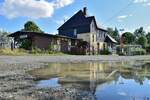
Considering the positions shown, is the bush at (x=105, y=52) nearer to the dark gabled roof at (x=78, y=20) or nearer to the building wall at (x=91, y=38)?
the building wall at (x=91, y=38)

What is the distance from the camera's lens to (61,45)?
5109cm

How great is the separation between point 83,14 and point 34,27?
16800 mm

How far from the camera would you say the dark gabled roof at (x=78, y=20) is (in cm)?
6131

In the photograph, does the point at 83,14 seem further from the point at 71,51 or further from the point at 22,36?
the point at 22,36

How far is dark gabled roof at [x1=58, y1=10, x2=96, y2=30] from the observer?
61.3 meters

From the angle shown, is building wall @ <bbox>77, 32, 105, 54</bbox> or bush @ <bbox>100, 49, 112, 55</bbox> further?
building wall @ <bbox>77, 32, 105, 54</bbox>

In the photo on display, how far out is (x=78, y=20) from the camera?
2466 inches

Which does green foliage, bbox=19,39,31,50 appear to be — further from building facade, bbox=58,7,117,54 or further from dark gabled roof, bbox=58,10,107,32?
dark gabled roof, bbox=58,10,107,32

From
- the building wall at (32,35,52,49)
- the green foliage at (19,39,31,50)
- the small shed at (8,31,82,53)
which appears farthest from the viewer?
the building wall at (32,35,52,49)

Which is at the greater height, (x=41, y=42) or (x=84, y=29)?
(x=84, y=29)

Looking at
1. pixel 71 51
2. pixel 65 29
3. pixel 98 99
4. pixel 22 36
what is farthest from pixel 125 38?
pixel 98 99

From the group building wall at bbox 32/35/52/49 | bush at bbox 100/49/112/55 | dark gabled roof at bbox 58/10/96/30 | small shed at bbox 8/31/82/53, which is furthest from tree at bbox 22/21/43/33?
building wall at bbox 32/35/52/49

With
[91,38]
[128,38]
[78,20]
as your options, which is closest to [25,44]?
[91,38]

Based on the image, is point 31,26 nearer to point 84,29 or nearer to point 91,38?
point 84,29
